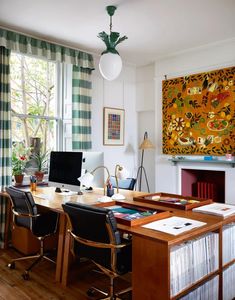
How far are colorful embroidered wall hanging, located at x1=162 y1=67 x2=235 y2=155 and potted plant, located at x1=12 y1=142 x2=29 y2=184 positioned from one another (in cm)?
223

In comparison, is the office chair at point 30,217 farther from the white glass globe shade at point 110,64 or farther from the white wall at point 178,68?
the white wall at point 178,68

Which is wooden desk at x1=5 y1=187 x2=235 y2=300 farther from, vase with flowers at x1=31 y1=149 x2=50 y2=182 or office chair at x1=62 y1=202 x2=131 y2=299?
vase with flowers at x1=31 y1=149 x2=50 y2=182

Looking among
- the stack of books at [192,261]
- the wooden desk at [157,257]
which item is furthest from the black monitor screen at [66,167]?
the stack of books at [192,261]

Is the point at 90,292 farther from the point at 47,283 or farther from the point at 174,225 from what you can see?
the point at 174,225

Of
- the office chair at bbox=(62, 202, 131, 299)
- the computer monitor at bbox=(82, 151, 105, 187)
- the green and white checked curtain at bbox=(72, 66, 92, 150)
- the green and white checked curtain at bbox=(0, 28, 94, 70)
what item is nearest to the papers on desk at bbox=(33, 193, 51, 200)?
the computer monitor at bbox=(82, 151, 105, 187)

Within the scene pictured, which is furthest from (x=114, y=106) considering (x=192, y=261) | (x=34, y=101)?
(x=192, y=261)

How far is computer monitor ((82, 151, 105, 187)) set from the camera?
3131 mm

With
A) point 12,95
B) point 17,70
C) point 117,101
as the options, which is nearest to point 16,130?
point 12,95

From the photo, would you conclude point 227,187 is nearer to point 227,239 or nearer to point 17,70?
point 227,239

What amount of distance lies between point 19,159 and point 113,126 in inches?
69.4

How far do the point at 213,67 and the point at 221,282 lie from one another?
316cm

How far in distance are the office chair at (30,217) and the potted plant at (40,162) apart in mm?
961

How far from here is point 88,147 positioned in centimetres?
444

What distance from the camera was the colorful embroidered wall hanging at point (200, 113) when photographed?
4.09 metres
